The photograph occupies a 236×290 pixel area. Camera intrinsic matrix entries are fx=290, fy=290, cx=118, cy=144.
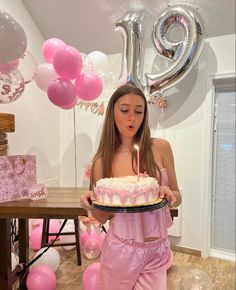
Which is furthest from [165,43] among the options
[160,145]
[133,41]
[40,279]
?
[40,279]

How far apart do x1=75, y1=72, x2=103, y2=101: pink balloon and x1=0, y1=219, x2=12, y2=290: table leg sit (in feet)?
3.84

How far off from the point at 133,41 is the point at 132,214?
1668mm

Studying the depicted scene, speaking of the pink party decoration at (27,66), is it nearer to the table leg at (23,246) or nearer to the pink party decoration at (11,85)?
the pink party decoration at (11,85)

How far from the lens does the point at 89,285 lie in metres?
1.89

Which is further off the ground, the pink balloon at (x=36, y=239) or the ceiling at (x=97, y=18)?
the ceiling at (x=97, y=18)

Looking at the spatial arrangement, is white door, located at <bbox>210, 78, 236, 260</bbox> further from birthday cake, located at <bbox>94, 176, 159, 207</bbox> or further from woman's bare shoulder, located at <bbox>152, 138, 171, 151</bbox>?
birthday cake, located at <bbox>94, 176, 159, 207</bbox>

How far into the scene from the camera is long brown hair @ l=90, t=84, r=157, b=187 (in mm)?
1197

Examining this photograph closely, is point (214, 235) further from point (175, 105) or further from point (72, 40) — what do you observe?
point (72, 40)

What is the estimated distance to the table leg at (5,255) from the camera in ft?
5.39

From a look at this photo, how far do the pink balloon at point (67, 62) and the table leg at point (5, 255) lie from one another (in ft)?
3.81

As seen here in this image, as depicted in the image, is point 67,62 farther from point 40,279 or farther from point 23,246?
point 40,279

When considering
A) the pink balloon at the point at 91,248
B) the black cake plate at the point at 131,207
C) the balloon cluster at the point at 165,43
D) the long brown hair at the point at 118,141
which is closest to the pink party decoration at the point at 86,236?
the pink balloon at the point at 91,248

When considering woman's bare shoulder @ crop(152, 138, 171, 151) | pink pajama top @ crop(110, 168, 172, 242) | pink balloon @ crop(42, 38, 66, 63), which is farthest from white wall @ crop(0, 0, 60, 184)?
pink pajama top @ crop(110, 168, 172, 242)

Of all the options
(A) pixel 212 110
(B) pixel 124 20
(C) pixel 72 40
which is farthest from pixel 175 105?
(C) pixel 72 40
